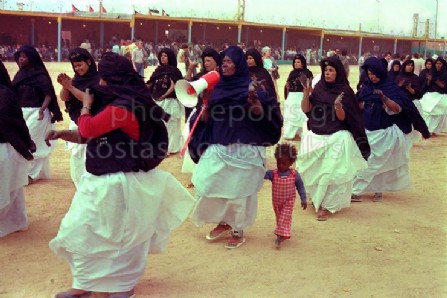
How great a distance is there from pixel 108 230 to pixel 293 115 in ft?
27.7

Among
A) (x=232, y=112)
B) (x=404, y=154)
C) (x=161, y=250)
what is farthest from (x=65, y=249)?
(x=404, y=154)

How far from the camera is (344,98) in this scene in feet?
20.2

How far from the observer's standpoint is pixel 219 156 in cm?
523

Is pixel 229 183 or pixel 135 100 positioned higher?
pixel 135 100

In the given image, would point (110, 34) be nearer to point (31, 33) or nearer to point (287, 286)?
point (31, 33)

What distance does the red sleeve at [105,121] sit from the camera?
3678 mm

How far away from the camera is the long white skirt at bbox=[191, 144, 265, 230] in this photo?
5.21m

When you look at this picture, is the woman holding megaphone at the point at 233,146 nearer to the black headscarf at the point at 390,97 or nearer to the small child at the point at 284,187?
the small child at the point at 284,187

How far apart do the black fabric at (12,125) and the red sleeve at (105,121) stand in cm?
170

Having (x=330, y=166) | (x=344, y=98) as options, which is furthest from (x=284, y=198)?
(x=344, y=98)

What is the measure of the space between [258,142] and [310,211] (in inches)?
70.8

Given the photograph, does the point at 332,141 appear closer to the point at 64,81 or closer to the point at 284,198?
the point at 284,198

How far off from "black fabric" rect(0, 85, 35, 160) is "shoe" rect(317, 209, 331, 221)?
3063mm

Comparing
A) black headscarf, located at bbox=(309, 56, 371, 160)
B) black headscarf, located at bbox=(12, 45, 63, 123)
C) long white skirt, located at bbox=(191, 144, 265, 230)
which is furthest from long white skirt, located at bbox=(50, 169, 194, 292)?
black headscarf, located at bbox=(12, 45, 63, 123)
